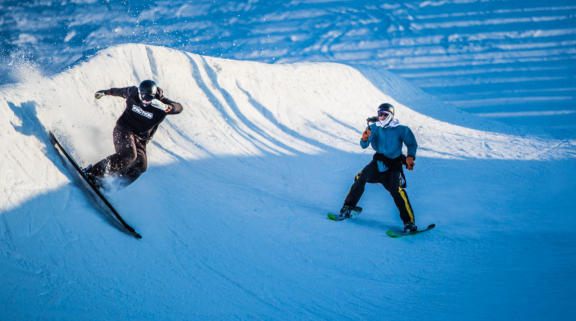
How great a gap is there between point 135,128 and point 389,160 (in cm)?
244

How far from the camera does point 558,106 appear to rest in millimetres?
8805

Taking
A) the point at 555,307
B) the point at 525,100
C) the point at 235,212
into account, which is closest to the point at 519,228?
the point at 555,307

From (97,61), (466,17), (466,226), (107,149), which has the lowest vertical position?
(466,226)

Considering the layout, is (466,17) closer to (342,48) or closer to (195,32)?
(342,48)

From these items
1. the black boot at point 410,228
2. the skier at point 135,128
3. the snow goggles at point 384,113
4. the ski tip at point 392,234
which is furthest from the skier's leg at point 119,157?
the black boot at point 410,228

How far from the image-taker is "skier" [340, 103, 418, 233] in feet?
10.8

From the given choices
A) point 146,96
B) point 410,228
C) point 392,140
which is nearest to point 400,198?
point 410,228

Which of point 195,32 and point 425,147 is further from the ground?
point 195,32

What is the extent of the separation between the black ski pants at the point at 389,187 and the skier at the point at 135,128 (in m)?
1.92

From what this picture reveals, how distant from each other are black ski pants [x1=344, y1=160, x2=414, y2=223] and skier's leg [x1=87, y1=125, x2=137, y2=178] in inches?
82.5

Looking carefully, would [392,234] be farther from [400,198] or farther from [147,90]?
[147,90]

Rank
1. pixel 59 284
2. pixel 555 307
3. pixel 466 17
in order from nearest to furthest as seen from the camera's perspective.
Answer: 1. pixel 59 284
2. pixel 555 307
3. pixel 466 17

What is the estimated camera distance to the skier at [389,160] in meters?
3.29

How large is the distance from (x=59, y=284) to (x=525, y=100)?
10392mm
